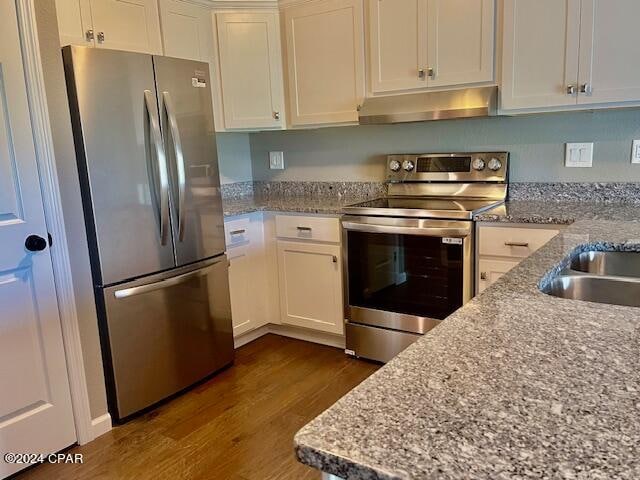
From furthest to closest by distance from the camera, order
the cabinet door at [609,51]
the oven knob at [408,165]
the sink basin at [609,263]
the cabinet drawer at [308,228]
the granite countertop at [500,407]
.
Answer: the oven knob at [408,165] → the cabinet drawer at [308,228] → the cabinet door at [609,51] → the sink basin at [609,263] → the granite countertop at [500,407]

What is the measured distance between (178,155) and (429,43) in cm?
139

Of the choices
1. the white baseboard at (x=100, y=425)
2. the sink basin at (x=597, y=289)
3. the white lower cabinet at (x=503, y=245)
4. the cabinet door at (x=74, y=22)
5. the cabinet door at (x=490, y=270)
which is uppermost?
the cabinet door at (x=74, y=22)

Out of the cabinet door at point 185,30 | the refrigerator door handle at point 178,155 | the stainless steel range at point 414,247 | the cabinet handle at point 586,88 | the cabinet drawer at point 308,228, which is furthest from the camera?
the cabinet drawer at point 308,228

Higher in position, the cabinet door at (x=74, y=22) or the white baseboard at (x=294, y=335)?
the cabinet door at (x=74, y=22)

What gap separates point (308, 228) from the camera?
117 inches

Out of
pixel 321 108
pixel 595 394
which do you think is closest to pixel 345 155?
pixel 321 108

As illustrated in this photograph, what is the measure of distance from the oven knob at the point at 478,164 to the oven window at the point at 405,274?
59cm

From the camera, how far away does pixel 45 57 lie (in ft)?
6.58

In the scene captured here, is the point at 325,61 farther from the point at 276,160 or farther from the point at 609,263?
the point at 609,263

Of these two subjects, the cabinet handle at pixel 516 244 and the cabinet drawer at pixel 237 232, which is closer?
the cabinet handle at pixel 516 244

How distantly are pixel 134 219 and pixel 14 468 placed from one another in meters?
1.08

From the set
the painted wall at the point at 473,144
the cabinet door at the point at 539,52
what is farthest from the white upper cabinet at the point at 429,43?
the painted wall at the point at 473,144

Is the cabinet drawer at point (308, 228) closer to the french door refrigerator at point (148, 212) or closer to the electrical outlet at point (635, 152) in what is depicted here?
the french door refrigerator at point (148, 212)

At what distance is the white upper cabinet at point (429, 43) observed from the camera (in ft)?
8.16
